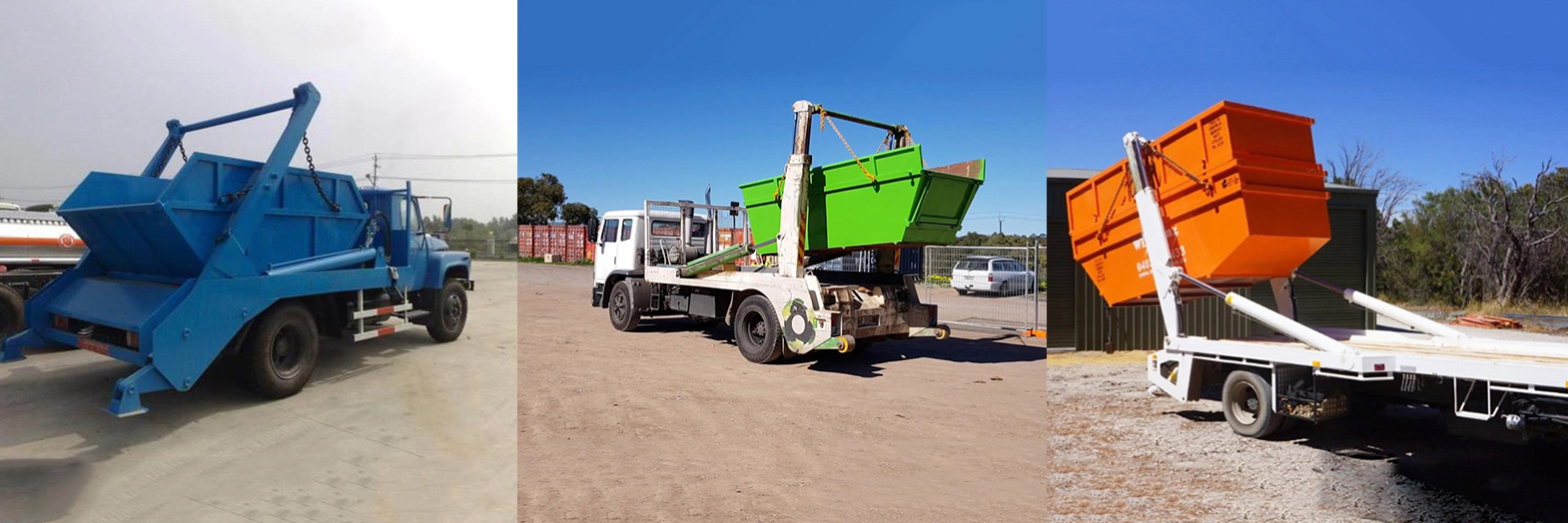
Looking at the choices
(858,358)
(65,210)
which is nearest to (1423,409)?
(858,358)

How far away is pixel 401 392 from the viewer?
6.35 m

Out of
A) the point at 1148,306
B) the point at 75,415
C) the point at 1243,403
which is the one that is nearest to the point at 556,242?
the point at 1148,306

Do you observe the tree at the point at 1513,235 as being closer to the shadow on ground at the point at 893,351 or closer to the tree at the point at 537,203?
the shadow on ground at the point at 893,351

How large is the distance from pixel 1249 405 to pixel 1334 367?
124cm

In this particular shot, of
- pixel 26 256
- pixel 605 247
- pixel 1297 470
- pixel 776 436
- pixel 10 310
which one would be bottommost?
pixel 1297 470

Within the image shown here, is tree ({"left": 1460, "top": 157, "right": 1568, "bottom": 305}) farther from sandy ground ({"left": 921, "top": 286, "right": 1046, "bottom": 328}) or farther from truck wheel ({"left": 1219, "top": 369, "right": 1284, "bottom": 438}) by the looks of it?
truck wheel ({"left": 1219, "top": 369, "right": 1284, "bottom": 438})

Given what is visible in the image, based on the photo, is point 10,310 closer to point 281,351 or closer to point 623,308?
point 281,351

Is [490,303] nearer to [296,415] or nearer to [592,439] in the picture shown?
[296,415]

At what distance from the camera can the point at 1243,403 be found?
21.6 feet

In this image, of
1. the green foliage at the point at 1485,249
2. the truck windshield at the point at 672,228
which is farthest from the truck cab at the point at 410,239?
the green foliage at the point at 1485,249

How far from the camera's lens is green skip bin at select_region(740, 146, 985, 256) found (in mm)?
8211

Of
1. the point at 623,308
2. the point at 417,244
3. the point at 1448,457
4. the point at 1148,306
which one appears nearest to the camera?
the point at 1448,457

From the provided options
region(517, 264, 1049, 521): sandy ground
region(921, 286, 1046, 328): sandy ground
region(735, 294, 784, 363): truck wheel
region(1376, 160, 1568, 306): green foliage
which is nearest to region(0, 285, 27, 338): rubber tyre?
region(517, 264, 1049, 521): sandy ground

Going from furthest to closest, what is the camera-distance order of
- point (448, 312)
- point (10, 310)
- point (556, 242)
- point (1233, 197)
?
point (556, 242), point (448, 312), point (10, 310), point (1233, 197)
